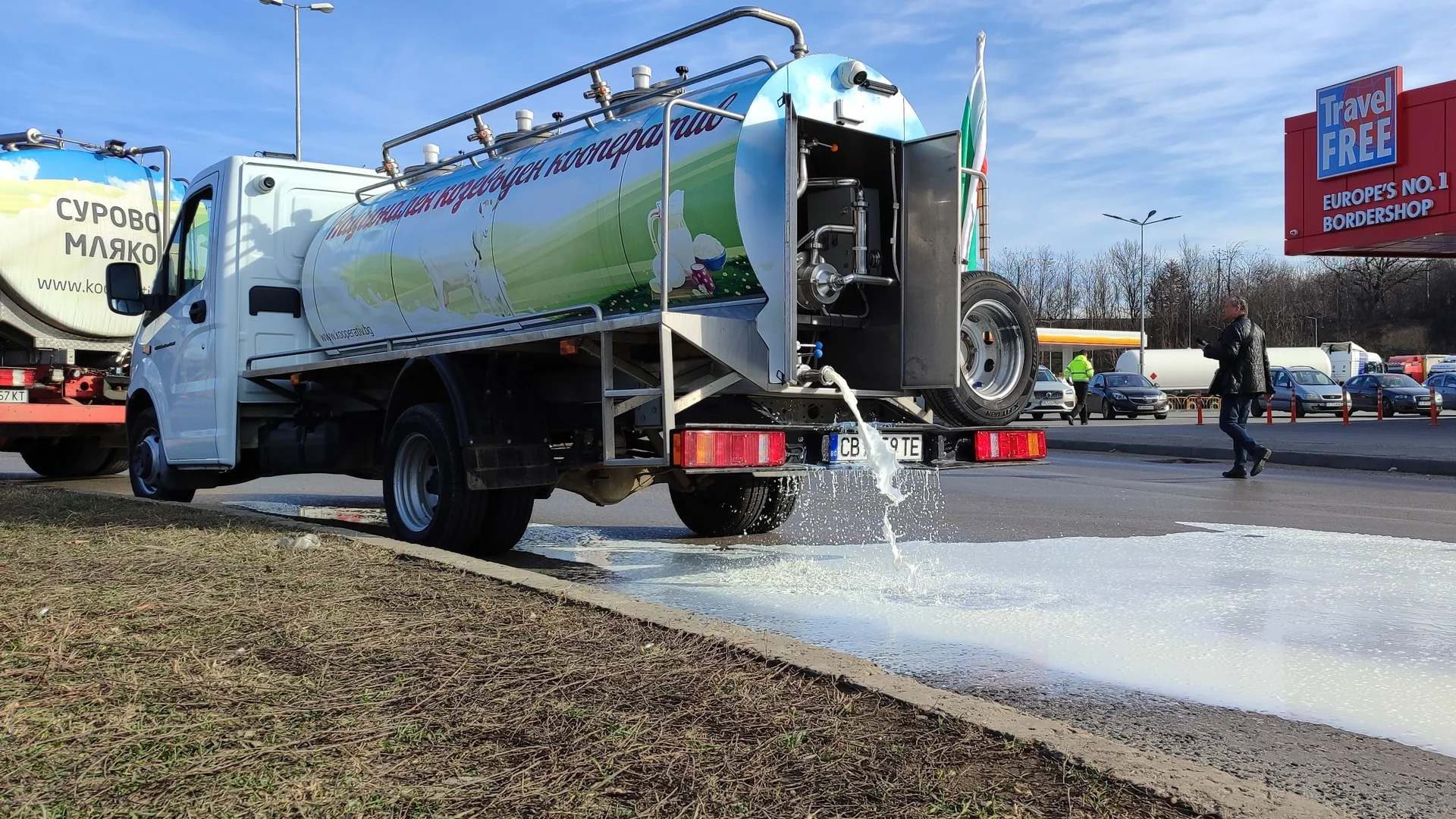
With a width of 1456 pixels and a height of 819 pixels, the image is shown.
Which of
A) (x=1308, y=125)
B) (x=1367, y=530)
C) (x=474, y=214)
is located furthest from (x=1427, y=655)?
(x=1308, y=125)

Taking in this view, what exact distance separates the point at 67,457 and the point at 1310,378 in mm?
34713

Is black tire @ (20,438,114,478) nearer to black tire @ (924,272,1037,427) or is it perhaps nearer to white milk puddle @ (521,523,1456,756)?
white milk puddle @ (521,523,1456,756)

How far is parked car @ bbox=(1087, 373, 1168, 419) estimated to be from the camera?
34062 mm

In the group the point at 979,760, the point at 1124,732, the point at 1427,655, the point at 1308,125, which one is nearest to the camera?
the point at 979,760

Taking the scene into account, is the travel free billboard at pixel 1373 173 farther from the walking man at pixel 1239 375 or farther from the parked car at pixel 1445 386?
the walking man at pixel 1239 375

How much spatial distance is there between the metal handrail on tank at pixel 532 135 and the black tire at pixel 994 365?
1674 millimetres

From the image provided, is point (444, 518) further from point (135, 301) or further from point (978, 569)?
point (135, 301)

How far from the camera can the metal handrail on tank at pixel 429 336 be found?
6.65m

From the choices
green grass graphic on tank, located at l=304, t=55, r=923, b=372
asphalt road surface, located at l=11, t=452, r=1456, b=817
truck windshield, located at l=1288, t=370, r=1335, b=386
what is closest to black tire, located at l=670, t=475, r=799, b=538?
asphalt road surface, located at l=11, t=452, r=1456, b=817

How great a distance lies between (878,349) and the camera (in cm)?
648

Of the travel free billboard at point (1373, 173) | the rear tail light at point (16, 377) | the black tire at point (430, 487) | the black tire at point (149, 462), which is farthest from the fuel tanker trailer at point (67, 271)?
the travel free billboard at point (1373, 173)

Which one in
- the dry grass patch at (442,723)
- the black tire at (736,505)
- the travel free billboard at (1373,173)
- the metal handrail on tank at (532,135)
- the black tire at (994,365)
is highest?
the travel free billboard at (1373,173)

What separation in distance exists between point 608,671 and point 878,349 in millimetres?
3408

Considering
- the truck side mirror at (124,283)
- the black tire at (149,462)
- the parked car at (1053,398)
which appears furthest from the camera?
the parked car at (1053,398)
